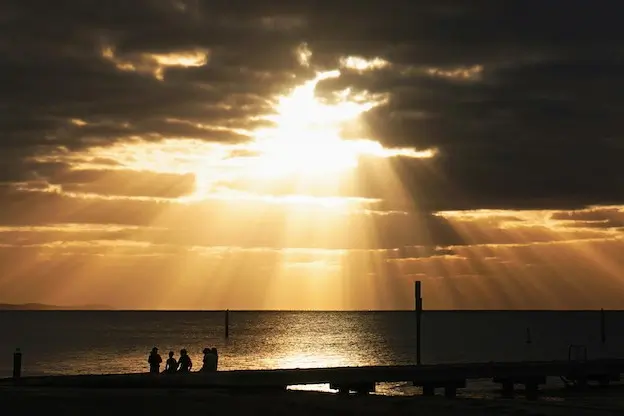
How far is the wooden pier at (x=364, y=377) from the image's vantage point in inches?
1314

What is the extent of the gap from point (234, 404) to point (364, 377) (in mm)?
12820

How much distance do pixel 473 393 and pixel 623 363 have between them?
370 inches

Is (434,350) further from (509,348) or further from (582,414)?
(582,414)

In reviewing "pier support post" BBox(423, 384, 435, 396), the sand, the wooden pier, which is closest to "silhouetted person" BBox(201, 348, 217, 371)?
the wooden pier

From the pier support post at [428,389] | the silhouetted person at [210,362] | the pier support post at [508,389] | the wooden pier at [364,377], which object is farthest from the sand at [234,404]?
the pier support post at [508,389]

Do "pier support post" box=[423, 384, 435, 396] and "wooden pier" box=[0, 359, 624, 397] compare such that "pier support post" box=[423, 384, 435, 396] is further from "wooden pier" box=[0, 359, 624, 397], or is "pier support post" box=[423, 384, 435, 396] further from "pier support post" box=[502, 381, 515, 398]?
"pier support post" box=[502, 381, 515, 398]

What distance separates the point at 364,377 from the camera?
131ft

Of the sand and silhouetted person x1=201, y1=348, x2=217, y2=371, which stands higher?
silhouetted person x1=201, y1=348, x2=217, y2=371

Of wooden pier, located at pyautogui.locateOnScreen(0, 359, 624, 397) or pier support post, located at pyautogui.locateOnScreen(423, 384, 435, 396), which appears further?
pier support post, located at pyautogui.locateOnScreen(423, 384, 435, 396)

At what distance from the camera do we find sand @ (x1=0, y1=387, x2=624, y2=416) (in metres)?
26.1

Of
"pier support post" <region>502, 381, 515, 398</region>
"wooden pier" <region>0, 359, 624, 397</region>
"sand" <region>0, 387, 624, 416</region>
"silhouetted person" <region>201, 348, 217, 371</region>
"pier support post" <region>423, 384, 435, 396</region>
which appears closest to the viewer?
"sand" <region>0, 387, 624, 416</region>

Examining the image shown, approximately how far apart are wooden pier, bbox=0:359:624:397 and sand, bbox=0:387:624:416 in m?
2.01

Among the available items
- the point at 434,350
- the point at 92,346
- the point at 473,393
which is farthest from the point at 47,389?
the point at 92,346

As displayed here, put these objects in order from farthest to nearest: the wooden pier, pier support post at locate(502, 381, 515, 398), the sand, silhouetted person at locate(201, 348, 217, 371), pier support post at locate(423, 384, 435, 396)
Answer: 1. pier support post at locate(502, 381, 515, 398)
2. pier support post at locate(423, 384, 435, 396)
3. silhouetted person at locate(201, 348, 217, 371)
4. the wooden pier
5. the sand
